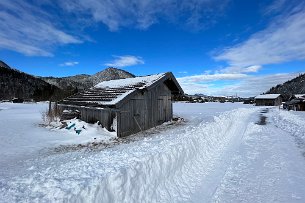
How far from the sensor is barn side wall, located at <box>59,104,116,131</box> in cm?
1595

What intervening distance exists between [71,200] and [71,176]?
4.70 feet

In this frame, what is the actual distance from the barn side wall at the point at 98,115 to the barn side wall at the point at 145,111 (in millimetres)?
879

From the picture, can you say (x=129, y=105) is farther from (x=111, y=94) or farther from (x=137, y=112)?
(x=111, y=94)

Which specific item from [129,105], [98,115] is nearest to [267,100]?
[129,105]

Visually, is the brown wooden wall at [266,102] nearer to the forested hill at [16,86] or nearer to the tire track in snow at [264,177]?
the tire track in snow at [264,177]

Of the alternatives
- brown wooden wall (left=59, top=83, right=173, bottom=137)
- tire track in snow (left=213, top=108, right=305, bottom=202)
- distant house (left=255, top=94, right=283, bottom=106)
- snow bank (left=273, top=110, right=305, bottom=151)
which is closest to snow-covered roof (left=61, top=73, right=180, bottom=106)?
brown wooden wall (left=59, top=83, right=173, bottom=137)

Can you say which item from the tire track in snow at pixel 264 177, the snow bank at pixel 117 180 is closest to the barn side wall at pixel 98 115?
the snow bank at pixel 117 180

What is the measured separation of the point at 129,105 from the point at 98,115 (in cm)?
241

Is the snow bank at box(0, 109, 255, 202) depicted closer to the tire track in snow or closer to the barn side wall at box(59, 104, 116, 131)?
the tire track in snow

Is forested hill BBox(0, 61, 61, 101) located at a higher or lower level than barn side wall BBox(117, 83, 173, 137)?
higher

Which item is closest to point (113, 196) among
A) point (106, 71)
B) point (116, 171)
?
point (116, 171)

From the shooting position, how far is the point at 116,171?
5949mm

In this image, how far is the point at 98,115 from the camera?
17031 millimetres

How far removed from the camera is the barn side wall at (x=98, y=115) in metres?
15.9
